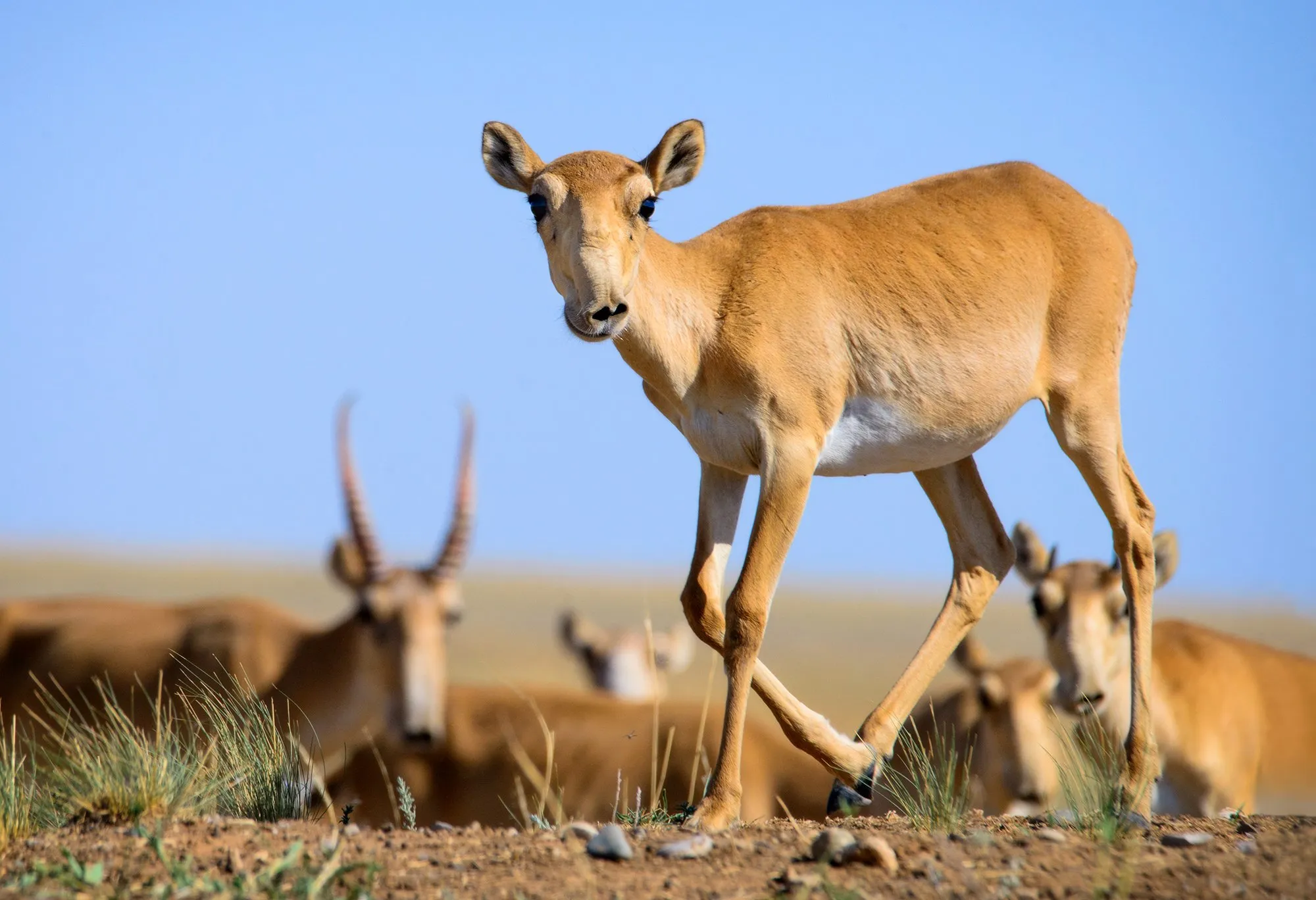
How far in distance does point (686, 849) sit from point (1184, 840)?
6.49ft

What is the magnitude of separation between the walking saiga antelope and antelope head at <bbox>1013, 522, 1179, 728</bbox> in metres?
4.13

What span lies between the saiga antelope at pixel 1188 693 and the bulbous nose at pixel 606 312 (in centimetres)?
668

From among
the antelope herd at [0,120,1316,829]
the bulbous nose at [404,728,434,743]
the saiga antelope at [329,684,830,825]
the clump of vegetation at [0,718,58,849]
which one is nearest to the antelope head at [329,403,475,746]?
the bulbous nose at [404,728,434,743]

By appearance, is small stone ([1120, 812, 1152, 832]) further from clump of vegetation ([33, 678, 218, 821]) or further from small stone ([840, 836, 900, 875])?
clump of vegetation ([33, 678, 218, 821])

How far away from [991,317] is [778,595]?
116335 mm

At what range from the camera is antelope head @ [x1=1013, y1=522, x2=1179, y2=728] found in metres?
12.7

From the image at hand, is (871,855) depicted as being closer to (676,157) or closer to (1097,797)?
(1097,797)

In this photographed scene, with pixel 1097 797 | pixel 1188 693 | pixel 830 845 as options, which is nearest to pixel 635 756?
pixel 1188 693

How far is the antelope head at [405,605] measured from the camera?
13.7m

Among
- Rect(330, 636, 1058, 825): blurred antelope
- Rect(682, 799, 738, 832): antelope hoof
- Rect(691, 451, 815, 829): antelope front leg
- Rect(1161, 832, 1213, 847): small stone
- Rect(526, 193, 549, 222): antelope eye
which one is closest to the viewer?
Rect(1161, 832, 1213, 847): small stone

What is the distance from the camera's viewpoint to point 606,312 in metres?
6.97

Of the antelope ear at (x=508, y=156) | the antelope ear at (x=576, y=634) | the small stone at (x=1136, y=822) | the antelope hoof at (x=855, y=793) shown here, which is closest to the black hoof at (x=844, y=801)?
the antelope hoof at (x=855, y=793)

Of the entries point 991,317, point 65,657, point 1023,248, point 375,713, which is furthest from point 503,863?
point 65,657

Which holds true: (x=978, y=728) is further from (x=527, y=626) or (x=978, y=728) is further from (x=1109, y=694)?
(x=527, y=626)
